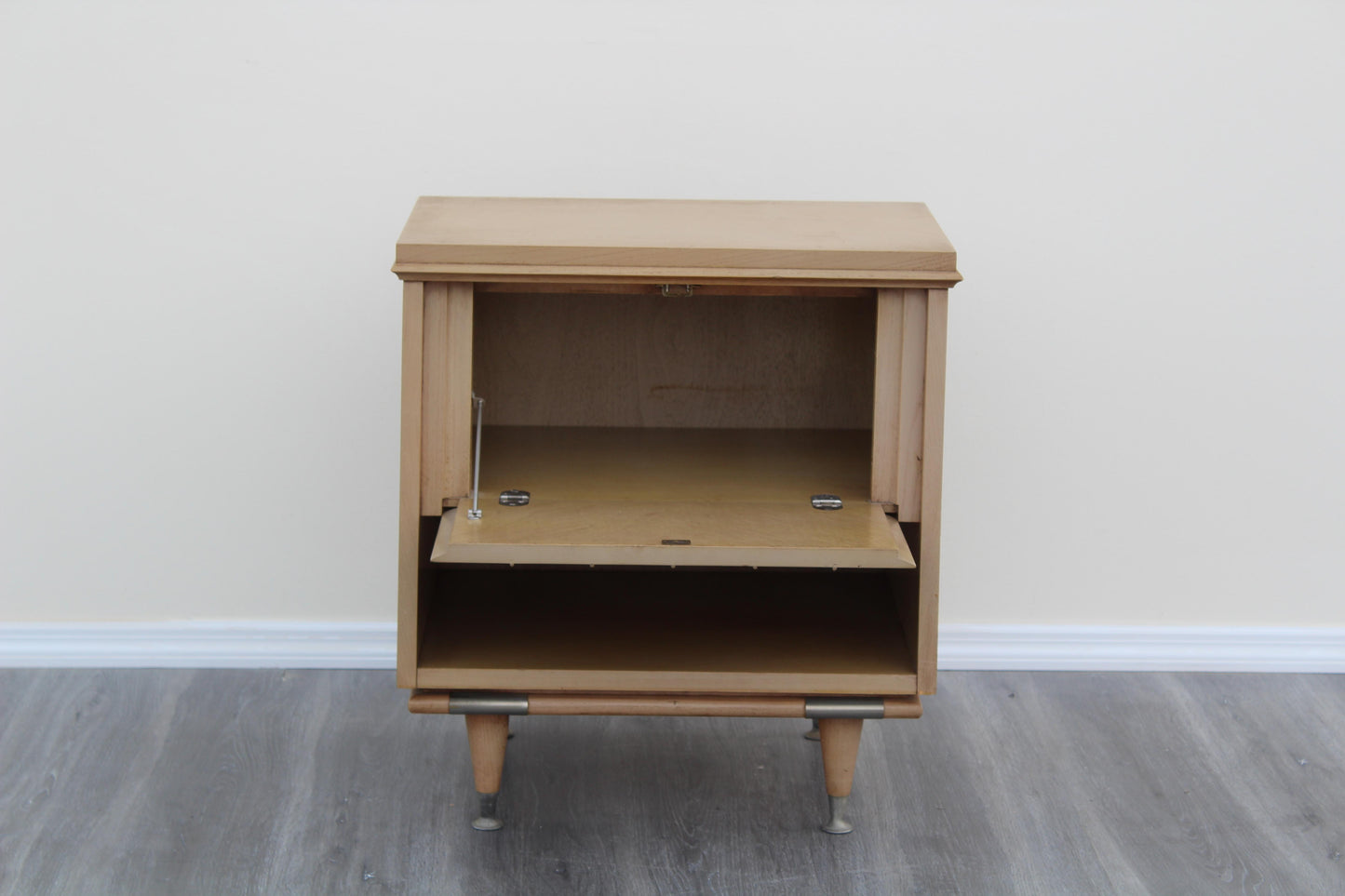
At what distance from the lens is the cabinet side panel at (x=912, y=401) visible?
1.31 m

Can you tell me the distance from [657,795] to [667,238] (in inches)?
30.8

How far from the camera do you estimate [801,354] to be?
176 centimetres

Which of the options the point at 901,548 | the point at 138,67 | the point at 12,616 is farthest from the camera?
the point at 12,616

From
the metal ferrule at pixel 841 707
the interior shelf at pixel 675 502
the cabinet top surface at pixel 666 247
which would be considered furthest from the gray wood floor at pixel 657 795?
the cabinet top surface at pixel 666 247

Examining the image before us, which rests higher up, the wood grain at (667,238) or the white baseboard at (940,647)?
the wood grain at (667,238)

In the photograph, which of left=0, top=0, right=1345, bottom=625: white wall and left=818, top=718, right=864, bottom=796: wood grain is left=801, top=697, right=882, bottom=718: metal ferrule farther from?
left=0, top=0, right=1345, bottom=625: white wall

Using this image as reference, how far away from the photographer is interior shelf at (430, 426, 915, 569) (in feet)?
3.87

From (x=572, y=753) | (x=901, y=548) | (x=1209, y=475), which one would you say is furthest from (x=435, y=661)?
(x=1209, y=475)

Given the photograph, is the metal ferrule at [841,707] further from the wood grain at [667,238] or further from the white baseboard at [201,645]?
the white baseboard at [201,645]

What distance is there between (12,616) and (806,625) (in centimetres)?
143

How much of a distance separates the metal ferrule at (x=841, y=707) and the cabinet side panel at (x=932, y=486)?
0.06 m

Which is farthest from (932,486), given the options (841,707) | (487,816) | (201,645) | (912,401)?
(201,645)

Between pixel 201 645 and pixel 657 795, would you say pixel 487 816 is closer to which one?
pixel 657 795

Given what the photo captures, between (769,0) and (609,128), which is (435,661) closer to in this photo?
(609,128)
